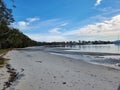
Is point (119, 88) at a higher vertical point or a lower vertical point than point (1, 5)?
lower

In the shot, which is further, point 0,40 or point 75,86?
point 0,40

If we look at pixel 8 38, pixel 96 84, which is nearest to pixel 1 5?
pixel 8 38

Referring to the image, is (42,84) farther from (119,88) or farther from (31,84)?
(119,88)

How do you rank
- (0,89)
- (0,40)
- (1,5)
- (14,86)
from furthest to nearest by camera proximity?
(0,40)
(1,5)
(14,86)
(0,89)

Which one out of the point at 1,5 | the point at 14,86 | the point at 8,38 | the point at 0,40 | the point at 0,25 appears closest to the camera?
the point at 14,86

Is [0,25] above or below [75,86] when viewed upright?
above

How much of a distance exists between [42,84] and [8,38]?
78.3 feet

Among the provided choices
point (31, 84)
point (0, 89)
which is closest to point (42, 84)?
point (31, 84)

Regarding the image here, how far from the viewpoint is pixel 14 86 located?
31.2ft

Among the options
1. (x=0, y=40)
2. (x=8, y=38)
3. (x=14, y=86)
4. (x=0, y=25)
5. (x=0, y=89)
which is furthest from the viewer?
(x=8, y=38)

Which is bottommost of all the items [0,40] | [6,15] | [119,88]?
[119,88]

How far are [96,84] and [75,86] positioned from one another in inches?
42.5

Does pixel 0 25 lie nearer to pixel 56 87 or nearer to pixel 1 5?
pixel 1 5

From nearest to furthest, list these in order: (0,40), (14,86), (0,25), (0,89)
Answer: (0,89)
(14,86)
(0,25)
(0,40)
